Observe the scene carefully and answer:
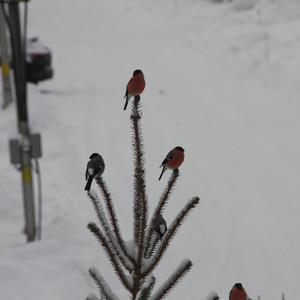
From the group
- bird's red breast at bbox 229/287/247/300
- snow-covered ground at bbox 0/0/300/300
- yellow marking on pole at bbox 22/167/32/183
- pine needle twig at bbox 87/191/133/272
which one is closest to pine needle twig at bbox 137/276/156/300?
pine needle twig at bbox 87/191/133/272

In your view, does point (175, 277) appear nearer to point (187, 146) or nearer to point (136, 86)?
point (136, 86)

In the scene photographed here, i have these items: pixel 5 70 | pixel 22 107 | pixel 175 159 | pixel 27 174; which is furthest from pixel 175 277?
pixel 5 70

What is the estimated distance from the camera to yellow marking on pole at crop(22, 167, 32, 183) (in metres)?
6.63

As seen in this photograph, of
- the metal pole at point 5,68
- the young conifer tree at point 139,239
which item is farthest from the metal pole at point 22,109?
the metal pole at point 5,68

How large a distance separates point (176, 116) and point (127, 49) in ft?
21.3

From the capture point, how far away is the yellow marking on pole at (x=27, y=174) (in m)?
6.63

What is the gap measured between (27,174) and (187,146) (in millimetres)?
4512

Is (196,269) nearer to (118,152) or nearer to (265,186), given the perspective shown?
(265,186)

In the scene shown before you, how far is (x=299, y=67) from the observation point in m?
14.7

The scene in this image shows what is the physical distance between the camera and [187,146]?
10625mm

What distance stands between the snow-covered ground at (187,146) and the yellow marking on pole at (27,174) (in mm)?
824

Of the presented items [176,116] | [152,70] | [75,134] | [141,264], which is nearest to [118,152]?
[75,134]

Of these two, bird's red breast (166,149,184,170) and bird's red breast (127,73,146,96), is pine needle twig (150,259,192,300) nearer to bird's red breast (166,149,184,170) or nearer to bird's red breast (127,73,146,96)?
bird's red breast (166,149,184,170)

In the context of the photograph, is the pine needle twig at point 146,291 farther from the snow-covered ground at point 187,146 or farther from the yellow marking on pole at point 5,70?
the yellow marking on pole at point 5,70
